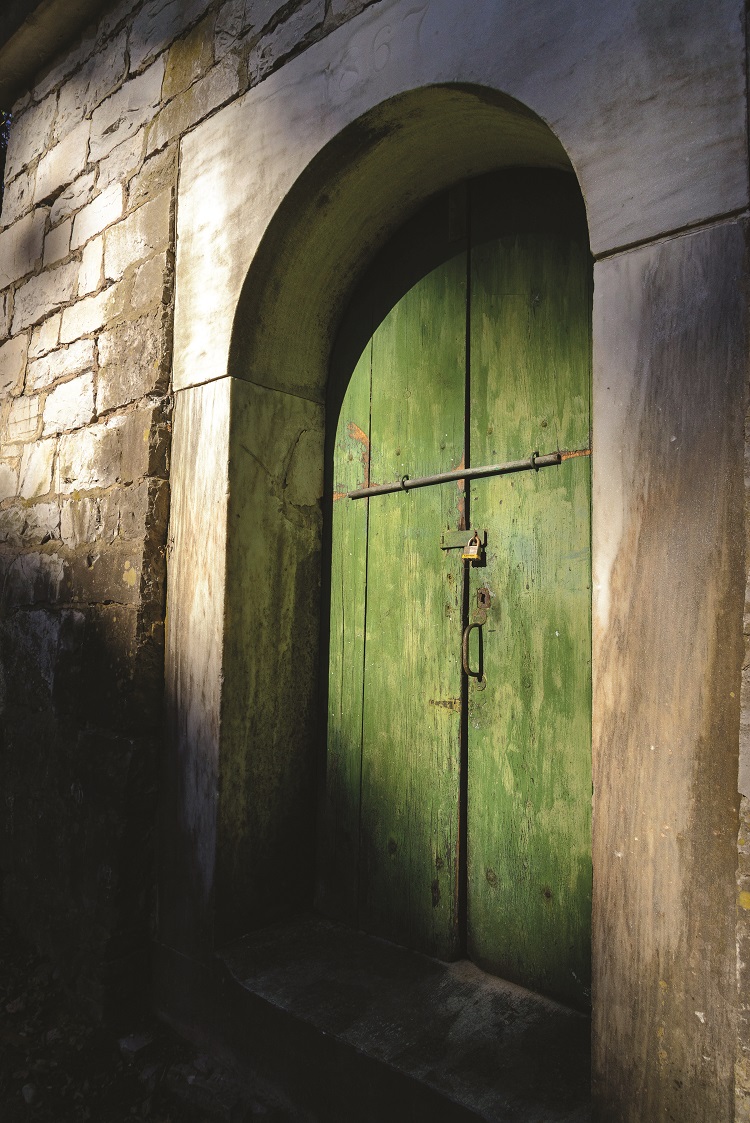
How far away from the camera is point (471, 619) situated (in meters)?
1.88

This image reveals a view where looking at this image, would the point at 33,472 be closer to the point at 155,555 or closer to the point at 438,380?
the point at 155,555

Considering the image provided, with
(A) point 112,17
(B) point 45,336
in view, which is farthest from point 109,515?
(A) point 112,17

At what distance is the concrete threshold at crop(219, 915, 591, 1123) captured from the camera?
140cm

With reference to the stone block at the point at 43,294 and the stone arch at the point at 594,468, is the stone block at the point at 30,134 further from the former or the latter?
the stone arch at the point at 594,468

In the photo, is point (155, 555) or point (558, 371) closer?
point (558, 371)

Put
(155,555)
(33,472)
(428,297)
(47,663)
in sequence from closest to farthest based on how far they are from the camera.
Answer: (428,297) < (155,555) < (47,663) < (33,472)

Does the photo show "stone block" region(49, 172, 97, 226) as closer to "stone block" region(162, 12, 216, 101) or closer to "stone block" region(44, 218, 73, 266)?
"stone block" region(44, 218, 73, 266)

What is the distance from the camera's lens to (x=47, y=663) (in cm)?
250

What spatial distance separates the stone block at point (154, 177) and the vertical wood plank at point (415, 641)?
2.85 ft

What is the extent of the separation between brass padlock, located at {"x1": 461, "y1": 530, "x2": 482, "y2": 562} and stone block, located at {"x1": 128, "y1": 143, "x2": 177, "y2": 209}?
1473mm

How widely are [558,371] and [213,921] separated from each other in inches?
65.2

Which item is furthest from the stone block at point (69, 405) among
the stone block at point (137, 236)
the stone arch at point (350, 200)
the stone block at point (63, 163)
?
the stone block at point (63, 163)

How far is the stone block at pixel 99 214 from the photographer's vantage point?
2.52m

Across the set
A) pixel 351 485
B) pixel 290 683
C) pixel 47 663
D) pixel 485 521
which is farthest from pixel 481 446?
pixel 47 663
